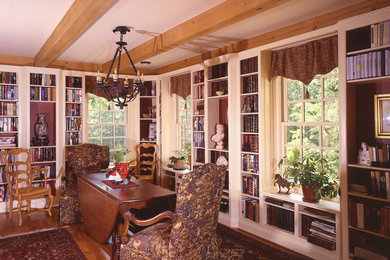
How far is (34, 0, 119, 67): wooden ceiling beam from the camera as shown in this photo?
2465 mm

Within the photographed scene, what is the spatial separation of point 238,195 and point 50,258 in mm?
2219

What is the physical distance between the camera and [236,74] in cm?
400

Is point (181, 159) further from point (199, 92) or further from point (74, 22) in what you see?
point (74, 22)

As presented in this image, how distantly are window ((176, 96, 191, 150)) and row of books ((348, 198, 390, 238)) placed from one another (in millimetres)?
3064

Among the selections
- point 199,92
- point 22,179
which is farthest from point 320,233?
point 22,179

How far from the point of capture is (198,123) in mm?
4738

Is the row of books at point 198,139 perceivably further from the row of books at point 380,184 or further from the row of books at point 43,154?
the row of books at point 380,184

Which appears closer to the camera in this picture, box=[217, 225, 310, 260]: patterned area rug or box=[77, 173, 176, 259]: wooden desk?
box=[77, 173, 176, 259]: wooden desk

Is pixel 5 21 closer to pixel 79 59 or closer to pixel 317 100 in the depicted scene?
pixel 79 59

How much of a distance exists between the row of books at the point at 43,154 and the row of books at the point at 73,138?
0.25m

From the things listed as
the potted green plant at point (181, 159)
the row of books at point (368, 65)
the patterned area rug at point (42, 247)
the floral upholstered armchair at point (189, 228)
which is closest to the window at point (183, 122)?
the potted green plant at point (181, 159)

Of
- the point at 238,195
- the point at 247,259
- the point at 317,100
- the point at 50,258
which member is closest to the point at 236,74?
the point at 317,100

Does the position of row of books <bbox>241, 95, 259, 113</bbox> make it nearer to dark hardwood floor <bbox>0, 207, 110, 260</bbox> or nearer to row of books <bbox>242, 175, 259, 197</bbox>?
row of books <bbox>242, 175, 259, 197</bbox>

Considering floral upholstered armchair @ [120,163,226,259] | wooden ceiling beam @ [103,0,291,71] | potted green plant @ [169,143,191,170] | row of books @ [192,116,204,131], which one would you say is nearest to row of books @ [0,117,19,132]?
wooden ceiling beam @ [103,0,291,71]
